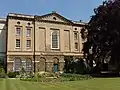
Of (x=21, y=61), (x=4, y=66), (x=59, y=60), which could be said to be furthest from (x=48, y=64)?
(x=4, y=66)

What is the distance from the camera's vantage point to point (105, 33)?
1591 inches

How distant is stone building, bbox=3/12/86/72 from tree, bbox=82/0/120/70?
14.0 metres

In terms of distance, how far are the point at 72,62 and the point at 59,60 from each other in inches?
127

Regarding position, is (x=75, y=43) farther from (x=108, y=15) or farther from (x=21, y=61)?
(x=108, y=15)

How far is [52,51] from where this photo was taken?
57000mm

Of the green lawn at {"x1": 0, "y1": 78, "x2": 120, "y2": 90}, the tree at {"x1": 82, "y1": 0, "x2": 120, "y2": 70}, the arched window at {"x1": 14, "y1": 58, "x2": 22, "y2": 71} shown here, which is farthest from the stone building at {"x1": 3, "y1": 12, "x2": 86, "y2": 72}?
the green lawn at {"x1": 0, "y1": 78, "x2": 120, "y2": 90}

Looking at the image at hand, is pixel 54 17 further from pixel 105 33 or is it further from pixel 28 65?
pixel 105 33

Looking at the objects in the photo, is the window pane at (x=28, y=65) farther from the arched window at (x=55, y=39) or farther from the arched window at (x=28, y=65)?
the arched window at (x=55, y=39)

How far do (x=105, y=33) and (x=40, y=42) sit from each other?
19.6 metres

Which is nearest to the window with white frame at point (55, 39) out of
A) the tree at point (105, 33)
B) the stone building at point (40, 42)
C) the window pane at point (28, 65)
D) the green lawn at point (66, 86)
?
the stone building at point (40, 42)

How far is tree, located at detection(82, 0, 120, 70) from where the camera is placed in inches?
1516

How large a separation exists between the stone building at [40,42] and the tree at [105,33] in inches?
553

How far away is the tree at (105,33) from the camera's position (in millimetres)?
38500

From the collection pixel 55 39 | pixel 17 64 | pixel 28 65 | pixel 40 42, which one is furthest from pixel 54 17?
pixel 17 64
